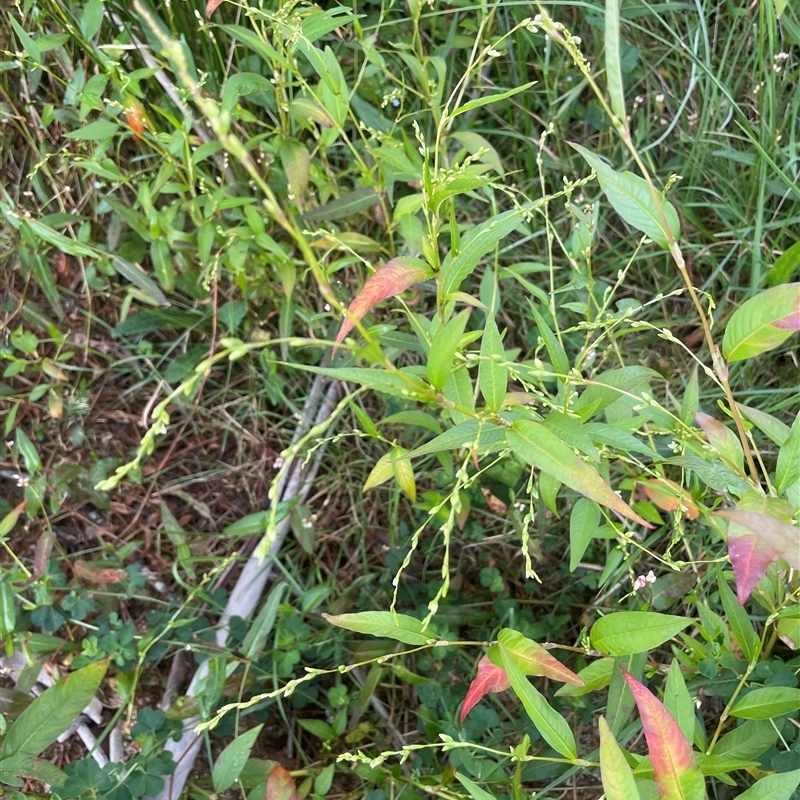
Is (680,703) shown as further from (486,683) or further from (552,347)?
(552,347)

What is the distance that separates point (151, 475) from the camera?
5.89ft

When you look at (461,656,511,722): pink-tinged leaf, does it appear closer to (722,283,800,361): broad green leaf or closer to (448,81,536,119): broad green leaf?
(722,283,800,361): broad green leaf

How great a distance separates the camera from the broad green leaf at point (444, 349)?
2.42 feet

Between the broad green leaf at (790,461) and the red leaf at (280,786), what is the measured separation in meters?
0.90

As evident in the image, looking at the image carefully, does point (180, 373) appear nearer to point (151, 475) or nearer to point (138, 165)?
point (151, 475)

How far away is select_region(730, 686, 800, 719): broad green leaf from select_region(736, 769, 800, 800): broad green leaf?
123 millimetres

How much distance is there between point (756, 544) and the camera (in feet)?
2.33

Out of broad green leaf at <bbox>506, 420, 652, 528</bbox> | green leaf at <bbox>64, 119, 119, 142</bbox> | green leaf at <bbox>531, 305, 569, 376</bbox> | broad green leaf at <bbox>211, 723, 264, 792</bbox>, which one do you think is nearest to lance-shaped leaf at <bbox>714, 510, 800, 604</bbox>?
broad green leaf at <bbox>506, 420, 652, 528</bbox>

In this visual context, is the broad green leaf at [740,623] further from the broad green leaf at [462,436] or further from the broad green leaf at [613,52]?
the broad green leaf at [613,52]

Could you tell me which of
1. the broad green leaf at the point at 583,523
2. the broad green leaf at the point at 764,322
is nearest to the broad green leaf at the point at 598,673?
the broad green leaf at the point at 583,523

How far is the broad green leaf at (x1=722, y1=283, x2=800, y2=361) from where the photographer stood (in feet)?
2.39

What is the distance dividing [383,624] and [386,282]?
1.39ft

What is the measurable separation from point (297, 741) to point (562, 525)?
0.72 m

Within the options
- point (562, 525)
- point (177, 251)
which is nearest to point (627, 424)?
point (562, 525)
